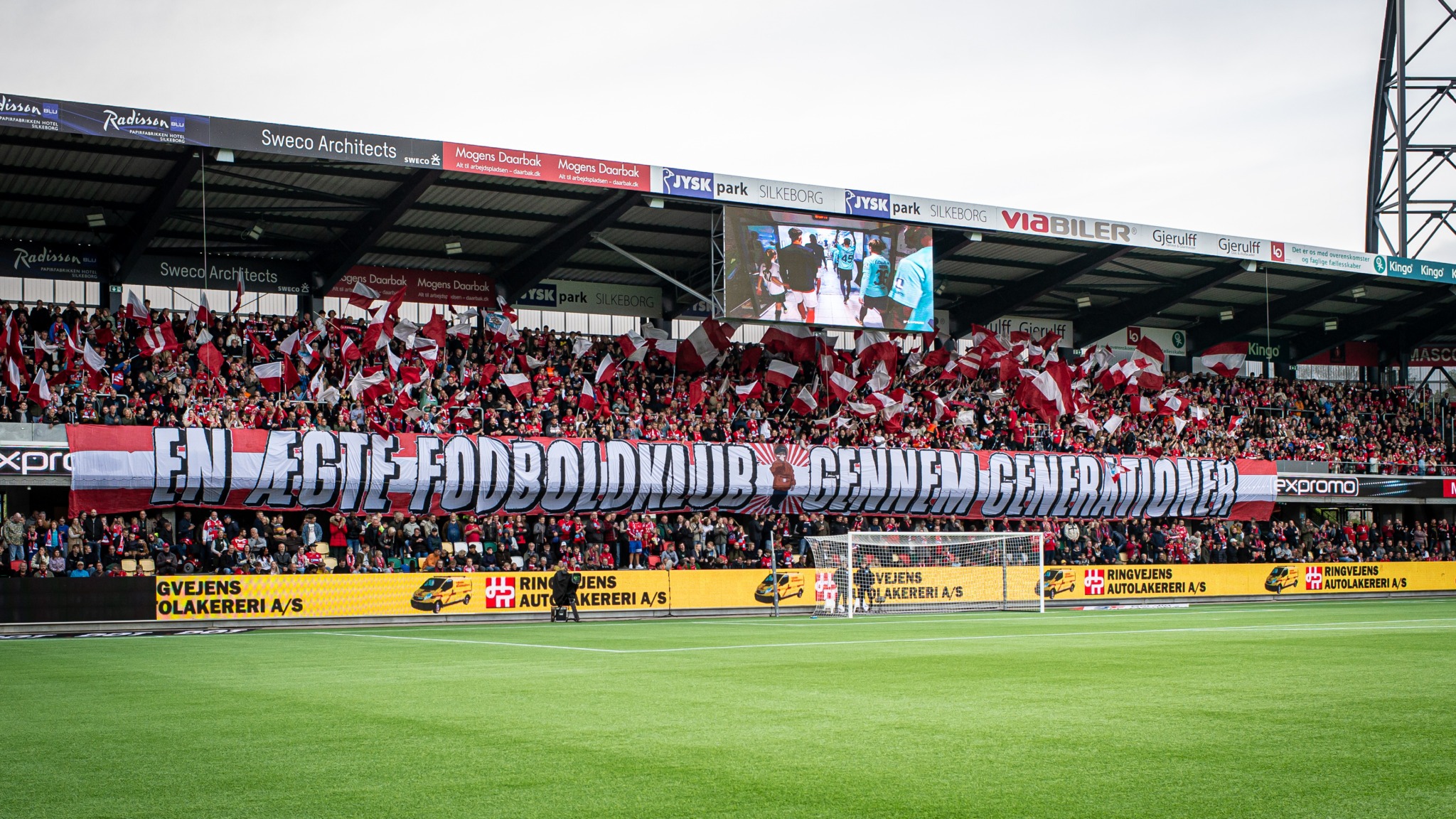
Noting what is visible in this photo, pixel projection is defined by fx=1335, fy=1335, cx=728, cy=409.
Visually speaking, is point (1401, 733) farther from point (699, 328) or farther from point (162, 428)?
point (699, 328)

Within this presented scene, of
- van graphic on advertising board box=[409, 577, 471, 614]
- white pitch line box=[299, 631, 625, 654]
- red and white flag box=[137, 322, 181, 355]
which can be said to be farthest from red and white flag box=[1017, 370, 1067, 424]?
white pitch line box=[299, 631, 625, 654]

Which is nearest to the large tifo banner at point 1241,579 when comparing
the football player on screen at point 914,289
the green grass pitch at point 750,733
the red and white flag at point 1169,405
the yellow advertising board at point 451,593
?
the red and white flag at point 1169,405

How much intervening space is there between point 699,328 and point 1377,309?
32.4 meters

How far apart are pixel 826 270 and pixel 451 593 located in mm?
15517

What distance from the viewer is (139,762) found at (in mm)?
7941

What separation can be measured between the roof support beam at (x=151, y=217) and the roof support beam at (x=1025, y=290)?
2915cm

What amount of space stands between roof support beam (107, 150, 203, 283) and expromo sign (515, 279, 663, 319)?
12.0m

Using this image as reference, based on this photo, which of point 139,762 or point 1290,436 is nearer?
point 139,762

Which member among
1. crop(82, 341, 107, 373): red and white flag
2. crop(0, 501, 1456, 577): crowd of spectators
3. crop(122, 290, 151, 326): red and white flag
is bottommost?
crop(0, 501, 1456, 577): crowd of spectators

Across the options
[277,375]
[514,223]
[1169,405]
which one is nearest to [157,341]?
[277,375]

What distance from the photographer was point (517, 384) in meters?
39.1

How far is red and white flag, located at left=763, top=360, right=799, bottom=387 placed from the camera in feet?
145

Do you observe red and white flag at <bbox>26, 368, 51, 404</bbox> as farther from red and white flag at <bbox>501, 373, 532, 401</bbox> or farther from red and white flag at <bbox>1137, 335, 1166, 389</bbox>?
red and white flag at <bbox>1137, 335, 1166, 389</bbox>

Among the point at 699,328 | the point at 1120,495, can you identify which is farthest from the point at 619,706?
the point at 1120,495
